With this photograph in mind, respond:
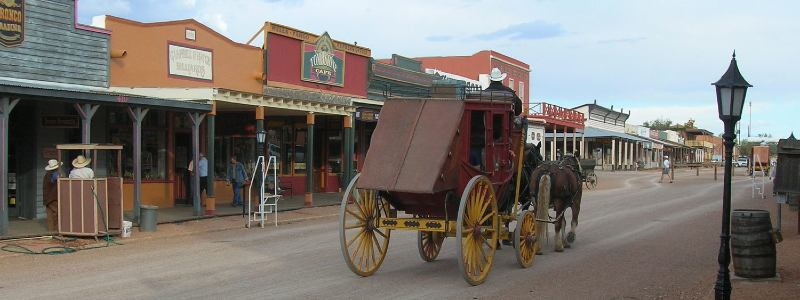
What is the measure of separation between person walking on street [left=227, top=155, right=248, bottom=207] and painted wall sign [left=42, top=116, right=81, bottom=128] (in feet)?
16.7

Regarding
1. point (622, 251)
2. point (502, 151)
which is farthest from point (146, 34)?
point (622, 251)

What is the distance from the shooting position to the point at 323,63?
2222 cm

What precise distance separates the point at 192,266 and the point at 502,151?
4888mm

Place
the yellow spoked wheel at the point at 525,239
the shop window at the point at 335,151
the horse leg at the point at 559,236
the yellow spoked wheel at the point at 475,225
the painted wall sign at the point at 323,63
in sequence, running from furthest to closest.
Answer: the shop window at the point at 335,151 < the painted wall sign at the point at 323,63 < the horse leg at the point at 559,236 < the yellow spoked wheel at the point at 525,239 < the yellow spoked wheel at the point at 475,225

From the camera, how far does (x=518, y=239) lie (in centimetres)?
955

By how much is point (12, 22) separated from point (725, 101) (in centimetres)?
1372

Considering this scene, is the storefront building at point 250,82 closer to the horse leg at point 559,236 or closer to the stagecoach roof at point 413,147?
the stagecoach roof at point 413,147

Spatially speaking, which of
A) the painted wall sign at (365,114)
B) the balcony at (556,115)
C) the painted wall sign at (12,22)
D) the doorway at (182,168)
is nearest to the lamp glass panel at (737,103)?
the painted wall sign at (12,22)

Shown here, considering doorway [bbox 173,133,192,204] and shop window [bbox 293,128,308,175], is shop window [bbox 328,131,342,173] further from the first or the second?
doorway [bbox 173,133,192,204]

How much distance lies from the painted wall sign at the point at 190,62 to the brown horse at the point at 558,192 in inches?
419

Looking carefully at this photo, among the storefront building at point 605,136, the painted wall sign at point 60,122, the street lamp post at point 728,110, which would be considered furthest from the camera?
the storefront building at point 605,136

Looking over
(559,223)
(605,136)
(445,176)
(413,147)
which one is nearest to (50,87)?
(413,147)

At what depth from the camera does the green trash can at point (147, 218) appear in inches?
569

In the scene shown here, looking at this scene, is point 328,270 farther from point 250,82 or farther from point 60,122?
point 250,82
